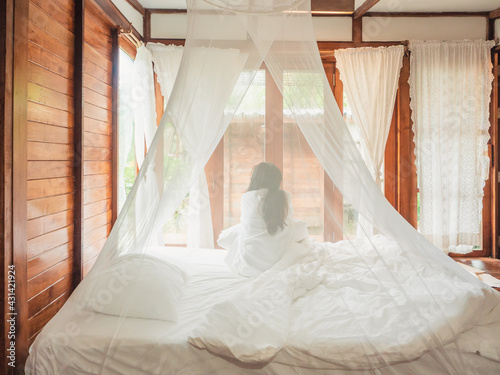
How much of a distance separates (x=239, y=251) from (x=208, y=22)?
122 cm

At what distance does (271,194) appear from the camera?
71.1 inches

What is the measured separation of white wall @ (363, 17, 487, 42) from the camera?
3770 millimetres

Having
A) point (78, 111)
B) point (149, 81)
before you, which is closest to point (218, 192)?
point (78, 111)

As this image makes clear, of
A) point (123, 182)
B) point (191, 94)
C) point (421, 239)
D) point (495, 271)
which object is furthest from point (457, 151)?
point (123, 182)

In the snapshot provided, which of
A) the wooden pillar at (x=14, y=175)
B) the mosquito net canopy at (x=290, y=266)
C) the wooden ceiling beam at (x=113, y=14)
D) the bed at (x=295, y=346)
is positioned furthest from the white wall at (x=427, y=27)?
the wooden pillar at (x=14, y=175)

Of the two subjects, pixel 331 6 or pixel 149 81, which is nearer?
pixel 331 6

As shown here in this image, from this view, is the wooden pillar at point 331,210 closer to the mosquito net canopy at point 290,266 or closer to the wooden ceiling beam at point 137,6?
the mosquito net canopy at point 290,266

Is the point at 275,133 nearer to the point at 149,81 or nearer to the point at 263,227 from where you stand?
the point at 263,227

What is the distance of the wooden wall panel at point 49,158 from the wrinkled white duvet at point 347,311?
3.50ft

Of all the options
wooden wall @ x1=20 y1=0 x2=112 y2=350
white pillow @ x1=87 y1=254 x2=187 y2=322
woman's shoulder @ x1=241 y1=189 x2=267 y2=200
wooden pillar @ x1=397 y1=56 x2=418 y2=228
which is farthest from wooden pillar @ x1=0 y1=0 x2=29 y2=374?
wooden pillar @ x1=397 y1=56 x2=418 y2=228

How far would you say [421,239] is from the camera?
185cm

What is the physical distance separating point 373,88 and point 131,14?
7.91 feet

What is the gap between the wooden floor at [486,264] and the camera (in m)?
3.30

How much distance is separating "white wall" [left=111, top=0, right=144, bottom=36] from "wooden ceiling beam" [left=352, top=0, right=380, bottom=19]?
213 cm
